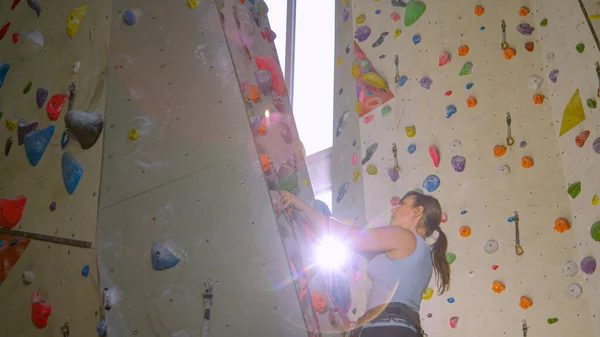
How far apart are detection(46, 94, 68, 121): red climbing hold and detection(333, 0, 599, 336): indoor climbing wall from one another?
2.03 m

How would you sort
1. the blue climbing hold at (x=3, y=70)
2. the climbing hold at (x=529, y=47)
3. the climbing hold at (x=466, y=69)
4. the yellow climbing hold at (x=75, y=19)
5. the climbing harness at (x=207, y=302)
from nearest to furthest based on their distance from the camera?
1. the climbing harness at (x=207, y=302)
2. the yellow climbing hold at (x=75, y=19)
3. the blue climbing hold at (x=3, y=70)
4. the climbing hold at (x=529, y=47)
5. the climbing hold at (x=466, y=69)

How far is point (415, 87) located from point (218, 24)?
1.90 m

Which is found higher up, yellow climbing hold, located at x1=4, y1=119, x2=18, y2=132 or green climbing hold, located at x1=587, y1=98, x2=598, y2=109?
yellow climbing hold, located at x1=4, y1=119, x2=18, y2=132

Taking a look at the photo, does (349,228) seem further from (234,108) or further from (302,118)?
(302,118)

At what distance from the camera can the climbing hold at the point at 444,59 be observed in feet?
13.9

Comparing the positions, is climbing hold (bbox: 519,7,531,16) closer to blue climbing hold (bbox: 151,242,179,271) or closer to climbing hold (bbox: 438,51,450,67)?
climbing hold (bbox: 438,51,450,67)

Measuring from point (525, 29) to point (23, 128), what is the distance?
2857mm

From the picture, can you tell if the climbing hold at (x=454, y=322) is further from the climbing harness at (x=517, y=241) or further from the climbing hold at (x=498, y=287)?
the climbing harness at (x=517, y=241)

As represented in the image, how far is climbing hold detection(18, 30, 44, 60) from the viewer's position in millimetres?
3107

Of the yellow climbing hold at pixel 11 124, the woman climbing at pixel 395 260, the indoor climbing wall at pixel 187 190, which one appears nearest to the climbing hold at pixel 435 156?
the indoor climbing wall at pixel 187 190

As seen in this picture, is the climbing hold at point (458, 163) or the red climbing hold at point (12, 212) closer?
the red climbing hold at point (12, 212)

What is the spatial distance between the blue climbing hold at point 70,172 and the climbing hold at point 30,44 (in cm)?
73

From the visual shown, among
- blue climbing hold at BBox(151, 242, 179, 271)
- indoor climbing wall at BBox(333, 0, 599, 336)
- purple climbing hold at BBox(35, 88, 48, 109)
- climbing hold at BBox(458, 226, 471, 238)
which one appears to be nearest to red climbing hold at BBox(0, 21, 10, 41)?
purple climbing hold at BBox(35, 88, 48, 109)

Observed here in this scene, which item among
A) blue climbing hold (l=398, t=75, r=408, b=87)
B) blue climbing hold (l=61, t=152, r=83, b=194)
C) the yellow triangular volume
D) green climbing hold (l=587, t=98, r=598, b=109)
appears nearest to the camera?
blue climbing hold (l=61, t=152, r=83, b=194)
